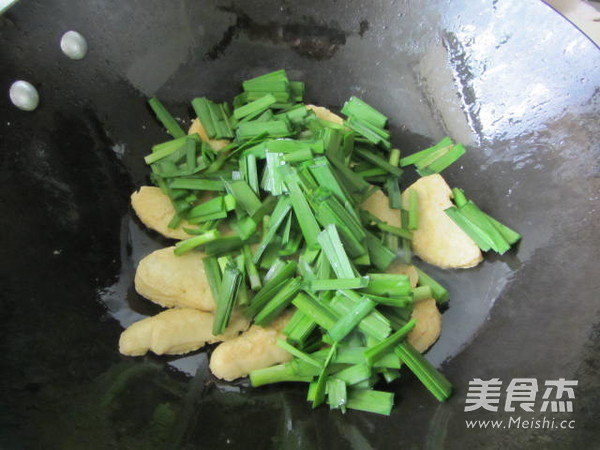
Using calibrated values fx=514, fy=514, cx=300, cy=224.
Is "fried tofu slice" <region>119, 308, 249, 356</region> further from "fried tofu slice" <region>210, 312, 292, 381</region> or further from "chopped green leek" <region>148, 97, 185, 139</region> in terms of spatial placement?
"chopped green leek" <region>148, 97, 185, 139</region>

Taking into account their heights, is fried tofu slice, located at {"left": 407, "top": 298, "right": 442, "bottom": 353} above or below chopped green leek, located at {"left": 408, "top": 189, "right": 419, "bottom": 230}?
below

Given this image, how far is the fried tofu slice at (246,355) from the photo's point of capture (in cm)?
150

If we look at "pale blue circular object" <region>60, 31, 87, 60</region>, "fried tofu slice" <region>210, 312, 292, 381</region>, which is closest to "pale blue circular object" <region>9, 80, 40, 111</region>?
"pale blue circular object" <region>60, 31, 87, 60</region>

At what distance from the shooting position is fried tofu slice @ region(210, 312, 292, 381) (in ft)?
4.93

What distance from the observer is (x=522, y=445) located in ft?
4.24

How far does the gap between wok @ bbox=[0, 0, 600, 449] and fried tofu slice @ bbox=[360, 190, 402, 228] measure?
0.27 meters

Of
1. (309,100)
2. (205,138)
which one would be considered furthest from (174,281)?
(309,100)

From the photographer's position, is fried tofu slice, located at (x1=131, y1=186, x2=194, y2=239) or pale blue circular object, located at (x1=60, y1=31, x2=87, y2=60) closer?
pale blue circular object, located at (x1=60, y1=31, x2=87, y2=60)

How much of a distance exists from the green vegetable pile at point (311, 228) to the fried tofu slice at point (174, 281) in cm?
4

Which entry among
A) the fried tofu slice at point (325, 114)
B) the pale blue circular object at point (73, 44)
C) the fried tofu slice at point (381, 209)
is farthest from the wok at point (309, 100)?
the fried tofu slice at point (381, 209)

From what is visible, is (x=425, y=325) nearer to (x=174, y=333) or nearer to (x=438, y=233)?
(x=438, y=233)

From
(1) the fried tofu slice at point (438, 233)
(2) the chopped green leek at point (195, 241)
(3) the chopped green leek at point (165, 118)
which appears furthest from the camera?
(3) the chopped green leek at point (165, 118)

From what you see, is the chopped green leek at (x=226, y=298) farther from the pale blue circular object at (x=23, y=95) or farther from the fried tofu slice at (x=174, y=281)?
the pale blue circular object at (x=23, y=95)

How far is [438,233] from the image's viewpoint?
6.02 feet
